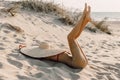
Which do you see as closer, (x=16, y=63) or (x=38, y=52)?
(x=16, y=63)

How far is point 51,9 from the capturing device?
10.9 meters

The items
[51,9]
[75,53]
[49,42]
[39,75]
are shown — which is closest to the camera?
[39,75]

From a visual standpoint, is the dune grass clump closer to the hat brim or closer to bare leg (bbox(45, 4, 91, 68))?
the hat brim

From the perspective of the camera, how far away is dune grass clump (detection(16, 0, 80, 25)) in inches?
406

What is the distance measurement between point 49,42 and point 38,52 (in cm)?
181

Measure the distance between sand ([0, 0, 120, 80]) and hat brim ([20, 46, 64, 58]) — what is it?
146 mm

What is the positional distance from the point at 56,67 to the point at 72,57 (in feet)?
1.25

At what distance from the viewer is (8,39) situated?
661cm

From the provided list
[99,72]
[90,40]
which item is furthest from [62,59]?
[90,40]

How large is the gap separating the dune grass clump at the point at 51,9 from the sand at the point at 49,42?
265 mm

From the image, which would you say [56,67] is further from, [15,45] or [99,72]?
[15,45]

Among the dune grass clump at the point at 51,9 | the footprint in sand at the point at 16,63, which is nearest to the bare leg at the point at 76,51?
the footprint in sand at the point at 16,63

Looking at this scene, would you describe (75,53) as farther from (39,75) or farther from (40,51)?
(39,75)

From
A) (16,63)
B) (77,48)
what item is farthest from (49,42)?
(16,63)
